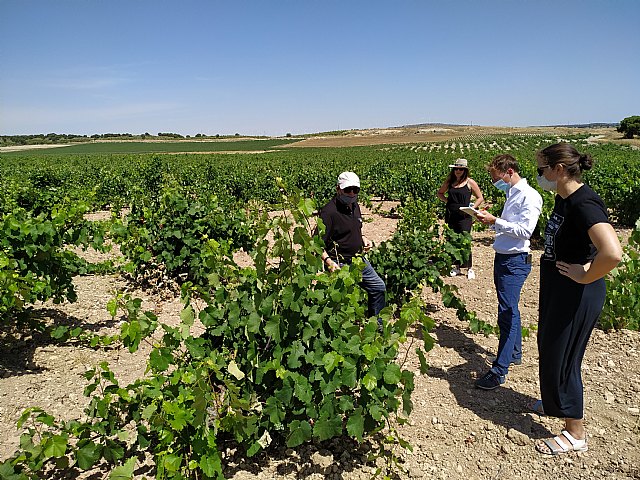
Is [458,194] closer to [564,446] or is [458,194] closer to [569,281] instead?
[569,281]

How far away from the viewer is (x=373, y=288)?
166 inches

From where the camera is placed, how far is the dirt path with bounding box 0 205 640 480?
276cm

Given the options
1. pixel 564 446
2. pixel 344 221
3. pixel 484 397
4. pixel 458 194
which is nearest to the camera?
pixel 564 446

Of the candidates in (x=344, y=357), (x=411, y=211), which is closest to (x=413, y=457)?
(x=344, y=357)

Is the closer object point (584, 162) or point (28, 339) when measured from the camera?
point (584, 162)

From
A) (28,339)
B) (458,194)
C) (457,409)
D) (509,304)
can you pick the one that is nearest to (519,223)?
(509,304)

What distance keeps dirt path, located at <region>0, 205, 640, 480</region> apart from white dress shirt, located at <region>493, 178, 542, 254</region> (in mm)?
1167

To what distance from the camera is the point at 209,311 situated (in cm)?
272

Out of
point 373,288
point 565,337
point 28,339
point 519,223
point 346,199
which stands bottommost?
point 28,339

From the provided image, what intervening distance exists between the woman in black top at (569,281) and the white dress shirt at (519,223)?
2.02ft

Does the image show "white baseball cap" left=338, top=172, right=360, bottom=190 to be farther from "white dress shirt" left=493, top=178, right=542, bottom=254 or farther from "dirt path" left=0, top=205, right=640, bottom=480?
"dirt path" left=0, top=205, right=640, bottom=480

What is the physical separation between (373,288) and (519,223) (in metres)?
1.44

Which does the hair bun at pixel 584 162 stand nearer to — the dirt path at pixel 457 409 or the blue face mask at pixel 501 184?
the blue face mask at pixel 501 184

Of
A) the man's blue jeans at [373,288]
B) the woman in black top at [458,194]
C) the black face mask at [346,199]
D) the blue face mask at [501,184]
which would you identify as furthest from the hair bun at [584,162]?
the woman in black top at [458,194]
